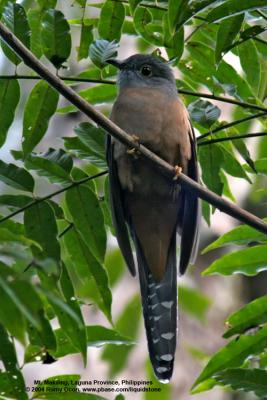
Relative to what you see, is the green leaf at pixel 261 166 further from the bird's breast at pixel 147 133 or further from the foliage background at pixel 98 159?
the bird's breast at pixel 147 133

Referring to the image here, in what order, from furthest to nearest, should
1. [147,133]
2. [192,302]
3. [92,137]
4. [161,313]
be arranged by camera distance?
1. [192,302]
2. [147,133]
3. [161,313]
4. [92,137]

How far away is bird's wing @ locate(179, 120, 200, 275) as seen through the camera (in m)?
3.98

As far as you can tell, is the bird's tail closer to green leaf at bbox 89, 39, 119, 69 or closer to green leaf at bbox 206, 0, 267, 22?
green leaf at bbox 89, 39, 119, 69

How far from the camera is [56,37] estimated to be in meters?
3.09

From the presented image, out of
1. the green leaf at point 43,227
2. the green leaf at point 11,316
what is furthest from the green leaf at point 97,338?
the green leaf at point 11,316

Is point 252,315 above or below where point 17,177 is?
below

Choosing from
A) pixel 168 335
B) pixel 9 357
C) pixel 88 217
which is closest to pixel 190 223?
pixel 168 335

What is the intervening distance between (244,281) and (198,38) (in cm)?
386

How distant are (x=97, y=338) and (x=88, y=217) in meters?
0.55

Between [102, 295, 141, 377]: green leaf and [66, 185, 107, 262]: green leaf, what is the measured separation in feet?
4.86

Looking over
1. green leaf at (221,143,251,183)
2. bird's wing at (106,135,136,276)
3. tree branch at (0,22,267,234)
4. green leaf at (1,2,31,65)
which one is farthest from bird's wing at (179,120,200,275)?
green leaf at (1,2,31,65)

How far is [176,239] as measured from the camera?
4402 millimetres

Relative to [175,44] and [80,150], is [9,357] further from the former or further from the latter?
[175,44]

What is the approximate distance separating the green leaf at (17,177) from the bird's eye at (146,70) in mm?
1705
